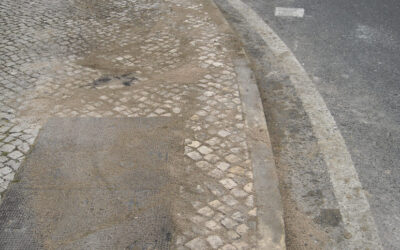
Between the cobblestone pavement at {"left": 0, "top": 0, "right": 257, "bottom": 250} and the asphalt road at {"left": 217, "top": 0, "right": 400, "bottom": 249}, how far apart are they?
575 mm

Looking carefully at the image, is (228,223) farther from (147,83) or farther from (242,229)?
(147,83)

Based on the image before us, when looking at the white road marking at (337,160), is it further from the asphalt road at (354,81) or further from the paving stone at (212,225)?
the paving stone at (212,225)

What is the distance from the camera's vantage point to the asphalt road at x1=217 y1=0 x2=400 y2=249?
4609 mm

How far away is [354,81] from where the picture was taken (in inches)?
255

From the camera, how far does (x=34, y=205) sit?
4207mm

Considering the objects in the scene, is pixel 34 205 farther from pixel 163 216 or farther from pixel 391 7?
pixel 391 7

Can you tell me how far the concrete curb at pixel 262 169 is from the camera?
155 inches

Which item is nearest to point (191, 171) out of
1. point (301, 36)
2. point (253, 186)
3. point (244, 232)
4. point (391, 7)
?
point (253, 186)

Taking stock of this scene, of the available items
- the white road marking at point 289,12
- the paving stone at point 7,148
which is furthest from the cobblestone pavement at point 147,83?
the white road marking at point 289,12

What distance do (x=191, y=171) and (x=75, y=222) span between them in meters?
1.29

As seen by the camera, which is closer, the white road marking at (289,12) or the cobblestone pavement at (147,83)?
the cobblestone pavement at (147,83)

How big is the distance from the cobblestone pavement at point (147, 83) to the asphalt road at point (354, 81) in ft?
1.89

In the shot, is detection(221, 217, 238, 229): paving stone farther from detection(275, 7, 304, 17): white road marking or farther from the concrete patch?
detection(275, 7, 304, 17): white road marking

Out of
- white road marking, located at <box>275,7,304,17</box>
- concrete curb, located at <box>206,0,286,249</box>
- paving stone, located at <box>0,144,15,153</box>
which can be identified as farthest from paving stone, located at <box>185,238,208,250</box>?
white road marking, located at <box>275,7,304,17</box>
